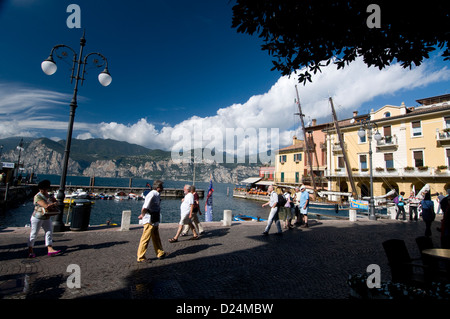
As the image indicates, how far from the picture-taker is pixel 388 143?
93.2 ft

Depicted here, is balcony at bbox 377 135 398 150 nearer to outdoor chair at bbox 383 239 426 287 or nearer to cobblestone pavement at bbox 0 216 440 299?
cobblestone pavement at bbox 0 216 440 299

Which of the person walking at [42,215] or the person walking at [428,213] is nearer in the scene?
the person walking at [42,215]

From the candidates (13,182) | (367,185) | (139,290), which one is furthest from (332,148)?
(13,182)

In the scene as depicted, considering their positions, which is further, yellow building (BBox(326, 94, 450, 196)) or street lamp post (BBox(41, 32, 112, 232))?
yellow building (BBox(326, 94, 450, 196))

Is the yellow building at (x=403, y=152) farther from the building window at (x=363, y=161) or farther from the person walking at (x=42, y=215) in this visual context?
the person walking at (x=42, y=215)

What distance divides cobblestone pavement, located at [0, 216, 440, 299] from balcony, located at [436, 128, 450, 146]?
24.2 m

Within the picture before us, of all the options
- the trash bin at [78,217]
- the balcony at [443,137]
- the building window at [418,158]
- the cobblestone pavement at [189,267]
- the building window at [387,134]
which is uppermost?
the building window at [387,134]

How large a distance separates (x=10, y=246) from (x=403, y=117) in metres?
36.4

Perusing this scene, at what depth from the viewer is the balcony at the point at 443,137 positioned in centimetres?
2383

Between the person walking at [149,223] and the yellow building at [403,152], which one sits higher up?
the yellow building at [403,152]

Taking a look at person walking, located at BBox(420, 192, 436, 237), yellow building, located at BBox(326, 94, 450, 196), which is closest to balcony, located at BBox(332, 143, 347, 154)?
yellow building, located at BBox(326, 94, 450, 196)

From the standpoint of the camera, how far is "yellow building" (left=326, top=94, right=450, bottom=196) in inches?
963

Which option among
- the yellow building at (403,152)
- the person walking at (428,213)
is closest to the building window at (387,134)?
the yellow building at (403,152)

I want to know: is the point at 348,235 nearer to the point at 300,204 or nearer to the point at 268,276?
the point at 300,204
